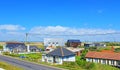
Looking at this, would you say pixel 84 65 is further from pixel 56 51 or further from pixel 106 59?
pixel 56 51

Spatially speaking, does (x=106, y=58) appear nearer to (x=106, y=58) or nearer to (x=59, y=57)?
(x=106, y=58)

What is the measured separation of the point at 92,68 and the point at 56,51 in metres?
18.6

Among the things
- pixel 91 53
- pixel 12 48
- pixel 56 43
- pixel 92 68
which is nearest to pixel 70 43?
pixel 56 43

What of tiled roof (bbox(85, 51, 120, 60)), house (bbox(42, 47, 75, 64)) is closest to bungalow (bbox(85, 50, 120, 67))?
tiled roof (bbox(85, 51, 120, 60))

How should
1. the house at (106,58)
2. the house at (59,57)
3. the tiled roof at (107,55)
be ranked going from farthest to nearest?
the house at (59,57) → the tiled roof at (107,55) → the house at (106,58)

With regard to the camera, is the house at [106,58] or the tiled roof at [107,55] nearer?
the house at [106,58]

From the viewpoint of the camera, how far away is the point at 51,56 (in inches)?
2525

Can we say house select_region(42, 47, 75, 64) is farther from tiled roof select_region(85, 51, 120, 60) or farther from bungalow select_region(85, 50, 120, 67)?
tiled roof select_region(85, 51, 120, 60)

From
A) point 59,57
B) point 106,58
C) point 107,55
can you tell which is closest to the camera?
point 106,58

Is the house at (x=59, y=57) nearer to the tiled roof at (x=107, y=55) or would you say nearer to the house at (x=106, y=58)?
the house at (x=106, y=58)

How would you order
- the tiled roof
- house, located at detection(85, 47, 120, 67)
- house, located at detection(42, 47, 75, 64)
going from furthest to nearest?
house, located at detection(42, 47, 75, 64) → the tiled roof → house, located at detection(85, 47, 120, 67)

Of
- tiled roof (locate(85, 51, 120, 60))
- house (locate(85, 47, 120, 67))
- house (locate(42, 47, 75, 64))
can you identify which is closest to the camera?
house (locate(85, 47, 120, 67))

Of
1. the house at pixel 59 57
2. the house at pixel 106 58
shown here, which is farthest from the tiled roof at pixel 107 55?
the house at pixel 59 57

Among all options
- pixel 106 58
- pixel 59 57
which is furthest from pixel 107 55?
pixel 59 57
